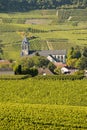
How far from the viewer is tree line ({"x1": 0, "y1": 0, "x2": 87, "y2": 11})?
15425 centimetres

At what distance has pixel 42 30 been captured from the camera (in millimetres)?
127188

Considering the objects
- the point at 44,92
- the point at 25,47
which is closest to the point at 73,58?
the point at 25,47

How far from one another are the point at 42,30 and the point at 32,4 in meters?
34.5

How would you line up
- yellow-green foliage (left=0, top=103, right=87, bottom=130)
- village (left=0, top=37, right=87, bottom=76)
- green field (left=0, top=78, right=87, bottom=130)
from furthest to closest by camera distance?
village (left=0, top=37, right=87, bottom=76), green field (left=0, top=78, right=87, bottom=130), yellow-green foliage (left=0, top=103, right=87, bottom=130)

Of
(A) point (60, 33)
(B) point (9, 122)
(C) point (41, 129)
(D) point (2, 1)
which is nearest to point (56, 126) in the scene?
(C) point (41, 129)

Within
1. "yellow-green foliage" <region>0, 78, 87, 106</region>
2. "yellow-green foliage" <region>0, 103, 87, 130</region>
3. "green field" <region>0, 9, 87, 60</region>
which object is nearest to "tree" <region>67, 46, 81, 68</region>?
"green field" <region>0, 9, 87, 60</region>

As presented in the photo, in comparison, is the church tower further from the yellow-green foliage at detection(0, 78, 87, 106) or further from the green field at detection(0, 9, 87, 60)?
the yellow-green foliage at detection(0, 78, 87, 106)

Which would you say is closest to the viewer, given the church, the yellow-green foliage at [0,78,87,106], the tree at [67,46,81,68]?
the yellow-green foliage at [0,78,87,106]

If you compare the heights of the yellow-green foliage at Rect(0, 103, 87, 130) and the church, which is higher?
the yellow-green foliage at Rect(0, 103, 87, 130)

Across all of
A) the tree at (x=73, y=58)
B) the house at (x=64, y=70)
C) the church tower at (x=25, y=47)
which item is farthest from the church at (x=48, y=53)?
the house at (x=64, y=70)

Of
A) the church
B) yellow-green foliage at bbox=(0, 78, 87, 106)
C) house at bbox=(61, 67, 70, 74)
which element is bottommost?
the church

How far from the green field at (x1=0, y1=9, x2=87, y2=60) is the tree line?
6.26m

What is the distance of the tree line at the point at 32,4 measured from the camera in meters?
154

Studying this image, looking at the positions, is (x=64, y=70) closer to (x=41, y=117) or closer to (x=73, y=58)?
(x=73, y=58)
